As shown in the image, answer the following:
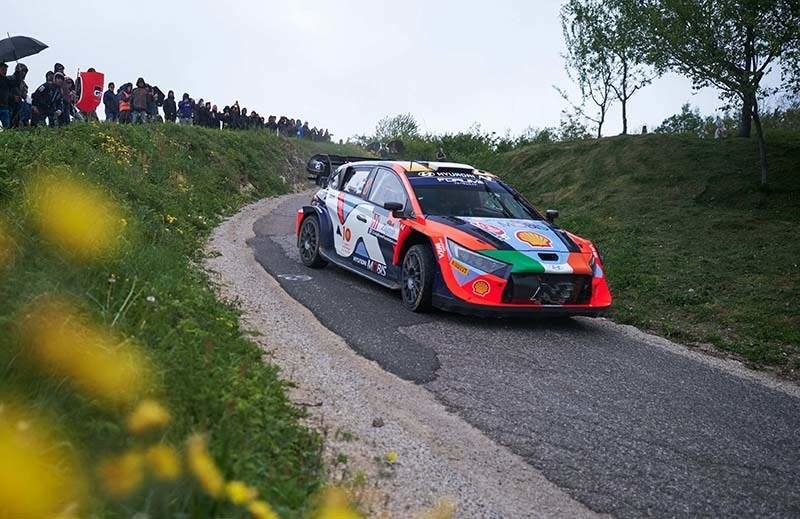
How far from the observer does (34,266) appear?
5.31 meters

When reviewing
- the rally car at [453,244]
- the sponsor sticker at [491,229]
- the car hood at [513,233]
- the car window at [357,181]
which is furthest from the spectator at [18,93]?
the sponsor sticker at [491,229]

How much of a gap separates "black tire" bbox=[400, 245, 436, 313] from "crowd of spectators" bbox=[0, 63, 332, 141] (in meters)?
8.23

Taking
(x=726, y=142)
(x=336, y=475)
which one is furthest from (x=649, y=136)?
(x=336, y=475)

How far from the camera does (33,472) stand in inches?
107

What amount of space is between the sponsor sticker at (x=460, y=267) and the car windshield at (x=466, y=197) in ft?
3.52

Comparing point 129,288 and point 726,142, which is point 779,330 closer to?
point 129,288

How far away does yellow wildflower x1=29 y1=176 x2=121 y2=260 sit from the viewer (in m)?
6.08

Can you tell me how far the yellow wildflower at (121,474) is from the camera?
118 inches

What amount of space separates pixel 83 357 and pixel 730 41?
18255mm

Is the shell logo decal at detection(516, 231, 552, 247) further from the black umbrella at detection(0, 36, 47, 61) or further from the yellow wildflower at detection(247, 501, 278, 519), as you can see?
the black umbrella at detection(0, 36, 47, 61)

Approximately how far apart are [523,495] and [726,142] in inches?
820

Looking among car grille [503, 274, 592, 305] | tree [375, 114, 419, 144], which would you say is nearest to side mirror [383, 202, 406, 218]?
car grille [503, 274, 592, 305]

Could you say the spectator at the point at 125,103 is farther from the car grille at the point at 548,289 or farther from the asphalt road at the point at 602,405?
the car grille at the point at 548,289

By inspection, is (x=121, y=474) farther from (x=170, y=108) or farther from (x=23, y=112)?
(x=170, y=108)
